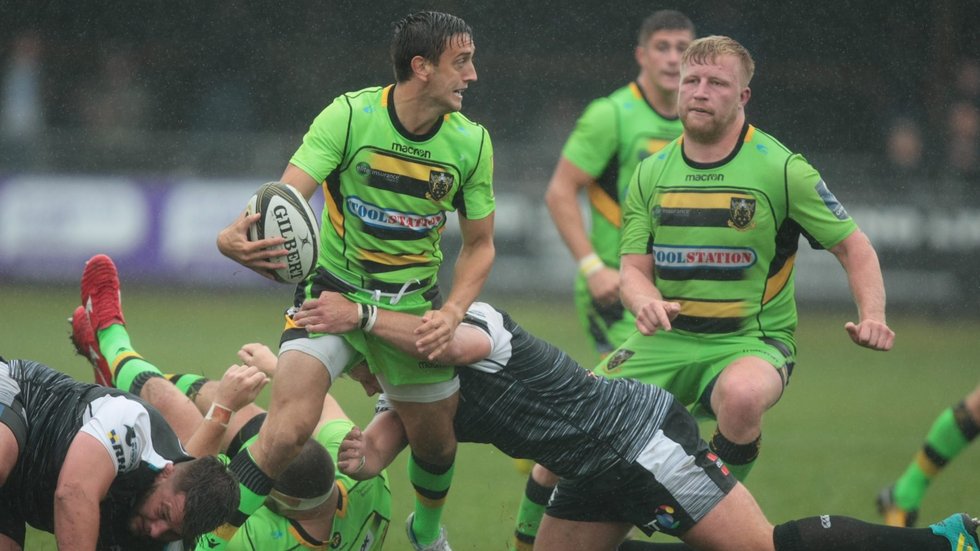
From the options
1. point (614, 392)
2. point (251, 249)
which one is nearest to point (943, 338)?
point (614, 392)

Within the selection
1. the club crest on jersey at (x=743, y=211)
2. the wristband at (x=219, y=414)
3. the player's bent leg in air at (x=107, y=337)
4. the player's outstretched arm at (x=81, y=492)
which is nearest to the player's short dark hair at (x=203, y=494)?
the player's outstretched arm at (x=81, y=492)

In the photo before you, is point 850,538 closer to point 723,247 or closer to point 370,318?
point 723,247

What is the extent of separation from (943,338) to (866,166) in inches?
70.6

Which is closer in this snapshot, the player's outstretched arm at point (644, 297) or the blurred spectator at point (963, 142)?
the player's outstretched arm at point (644, 297)

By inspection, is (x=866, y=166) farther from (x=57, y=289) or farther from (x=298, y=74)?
(x=57, y=289)

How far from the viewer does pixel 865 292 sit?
16.0ft

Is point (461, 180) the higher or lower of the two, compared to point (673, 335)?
higher

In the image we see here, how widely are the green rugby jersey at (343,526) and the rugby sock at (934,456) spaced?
2602mm

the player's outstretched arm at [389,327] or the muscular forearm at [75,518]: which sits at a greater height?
the player's outstretched arm at [389,327]

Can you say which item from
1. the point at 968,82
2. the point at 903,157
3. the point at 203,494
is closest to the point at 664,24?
the point at 203,494

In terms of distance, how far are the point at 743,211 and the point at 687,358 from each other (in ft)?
1.96

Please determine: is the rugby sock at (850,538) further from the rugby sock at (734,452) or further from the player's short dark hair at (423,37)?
the player's short dark hair at (423,37)

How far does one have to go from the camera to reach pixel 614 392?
453 cm

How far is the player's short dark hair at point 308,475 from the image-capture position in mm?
4508
